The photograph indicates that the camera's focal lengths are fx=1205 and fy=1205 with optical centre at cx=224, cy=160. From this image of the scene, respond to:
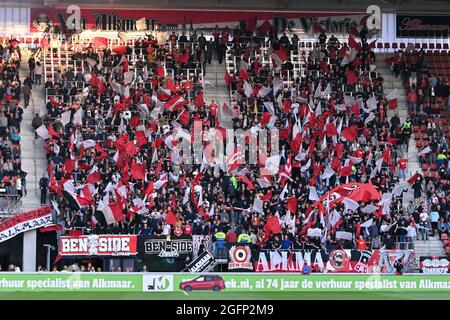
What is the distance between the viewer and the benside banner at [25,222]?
104 ft

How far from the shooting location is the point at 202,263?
1244 inches

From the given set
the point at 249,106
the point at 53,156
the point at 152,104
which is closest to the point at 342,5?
the point at 249,106

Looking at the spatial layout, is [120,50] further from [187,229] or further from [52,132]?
[187,229]

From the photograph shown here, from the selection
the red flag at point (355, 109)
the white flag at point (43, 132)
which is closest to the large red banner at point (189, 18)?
the red flag at point (355, 109)

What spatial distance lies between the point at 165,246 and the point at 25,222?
12.5 feet

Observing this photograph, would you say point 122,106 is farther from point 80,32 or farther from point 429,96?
point 429,96

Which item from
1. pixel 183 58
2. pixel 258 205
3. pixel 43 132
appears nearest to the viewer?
pixel 258 205

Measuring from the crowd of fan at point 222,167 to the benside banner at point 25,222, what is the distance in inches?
16.3

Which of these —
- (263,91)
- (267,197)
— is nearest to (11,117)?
(263,91)

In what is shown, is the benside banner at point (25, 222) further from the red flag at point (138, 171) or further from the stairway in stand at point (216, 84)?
the stairway in stand at point (216, 84)

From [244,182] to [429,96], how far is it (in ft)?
25.5

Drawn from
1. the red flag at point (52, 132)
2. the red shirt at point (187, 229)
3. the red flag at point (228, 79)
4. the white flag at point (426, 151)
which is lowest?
the red shirt at point (187, 229)

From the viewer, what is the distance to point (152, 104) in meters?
35.5

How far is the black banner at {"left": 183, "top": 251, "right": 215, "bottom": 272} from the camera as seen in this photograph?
31.5m
